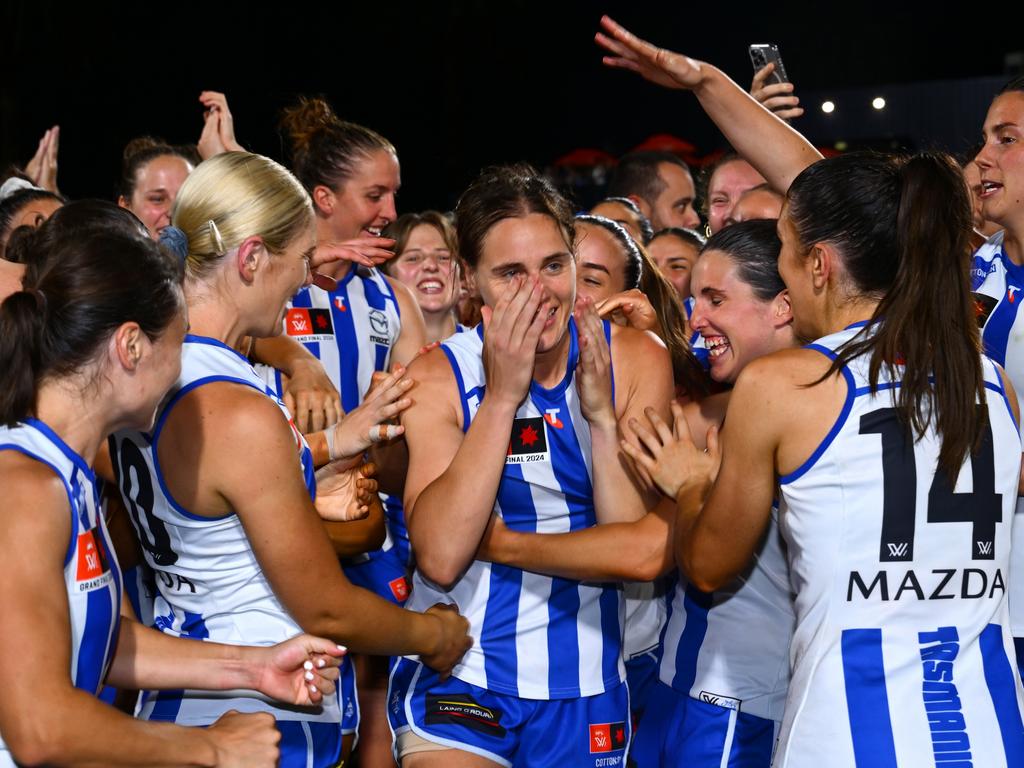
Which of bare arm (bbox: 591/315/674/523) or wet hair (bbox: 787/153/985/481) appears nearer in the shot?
wet hair (bbox: 787/153/985/481)

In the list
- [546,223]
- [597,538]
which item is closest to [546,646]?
[597,538]

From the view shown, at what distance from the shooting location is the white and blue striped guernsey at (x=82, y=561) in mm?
1849

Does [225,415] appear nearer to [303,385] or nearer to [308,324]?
[303,385]

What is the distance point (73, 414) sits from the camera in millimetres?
1943

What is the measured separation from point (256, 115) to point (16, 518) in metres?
13.2

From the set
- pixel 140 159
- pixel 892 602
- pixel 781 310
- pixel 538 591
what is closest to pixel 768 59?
pixel 781 310

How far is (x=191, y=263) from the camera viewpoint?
8.29ft

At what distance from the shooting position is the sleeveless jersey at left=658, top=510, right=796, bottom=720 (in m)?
2.84

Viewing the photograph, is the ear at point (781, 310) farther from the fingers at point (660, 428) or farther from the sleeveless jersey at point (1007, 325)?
the sleeveless jersey at point (1007, 325)

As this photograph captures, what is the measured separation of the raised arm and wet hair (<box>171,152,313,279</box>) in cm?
115

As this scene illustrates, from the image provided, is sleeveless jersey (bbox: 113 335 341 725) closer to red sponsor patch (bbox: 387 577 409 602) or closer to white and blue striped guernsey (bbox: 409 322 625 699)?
white and blue striped guernsey (bbox: 409 322 625 699)

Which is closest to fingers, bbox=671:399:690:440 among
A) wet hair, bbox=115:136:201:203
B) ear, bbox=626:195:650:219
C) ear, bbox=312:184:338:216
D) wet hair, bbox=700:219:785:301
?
wet hair, bbox=700:219:785:301

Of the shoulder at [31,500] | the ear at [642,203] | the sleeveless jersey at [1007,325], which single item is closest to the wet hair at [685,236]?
the ear at [642,203]

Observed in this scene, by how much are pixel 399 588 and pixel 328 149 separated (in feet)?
6.70
